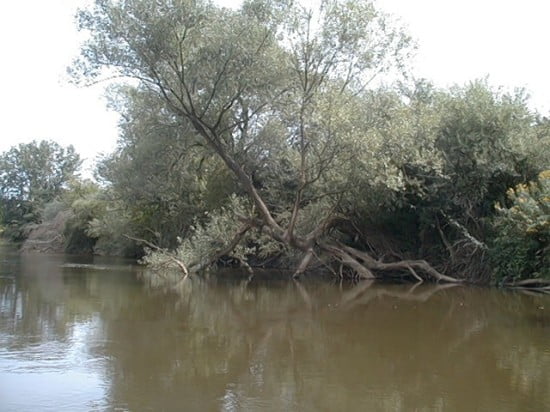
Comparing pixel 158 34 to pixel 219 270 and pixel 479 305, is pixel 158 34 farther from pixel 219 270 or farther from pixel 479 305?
pixel 219 270

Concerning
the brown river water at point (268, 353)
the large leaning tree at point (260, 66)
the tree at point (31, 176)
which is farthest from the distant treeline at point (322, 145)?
the tree at point (31, 176)

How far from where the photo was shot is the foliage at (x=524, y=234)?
20.1 metres

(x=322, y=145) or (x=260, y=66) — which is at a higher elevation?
(x=260, y=66)

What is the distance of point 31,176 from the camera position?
Result: 81688 mm

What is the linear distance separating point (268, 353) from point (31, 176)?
79.8 metres

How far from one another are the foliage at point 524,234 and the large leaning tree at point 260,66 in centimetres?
514

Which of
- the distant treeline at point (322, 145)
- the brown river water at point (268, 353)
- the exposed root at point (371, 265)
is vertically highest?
the distant treeline at point (322, 145)

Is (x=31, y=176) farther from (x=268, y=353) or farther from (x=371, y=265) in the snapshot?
(x=268, y=353)

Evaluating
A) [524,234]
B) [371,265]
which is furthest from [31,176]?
[524,234]

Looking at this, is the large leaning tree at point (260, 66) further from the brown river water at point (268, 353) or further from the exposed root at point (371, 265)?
the brown river water at point (268, 353)

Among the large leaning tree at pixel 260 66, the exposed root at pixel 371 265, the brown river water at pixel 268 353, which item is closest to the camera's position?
the brown river water at pixel 268 353

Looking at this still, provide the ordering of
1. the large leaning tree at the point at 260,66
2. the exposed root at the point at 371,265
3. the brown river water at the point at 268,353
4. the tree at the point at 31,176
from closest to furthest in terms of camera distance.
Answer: the brown river water at the point at 268,353, the large leaning tree at the point at 260,66, the exposed root at the point at 371,265, the tree at the point at 31,176

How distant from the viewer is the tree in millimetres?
77562

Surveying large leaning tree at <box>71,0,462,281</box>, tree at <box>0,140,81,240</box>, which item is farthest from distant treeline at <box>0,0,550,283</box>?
tree at <box>0,140,81,240</box>
